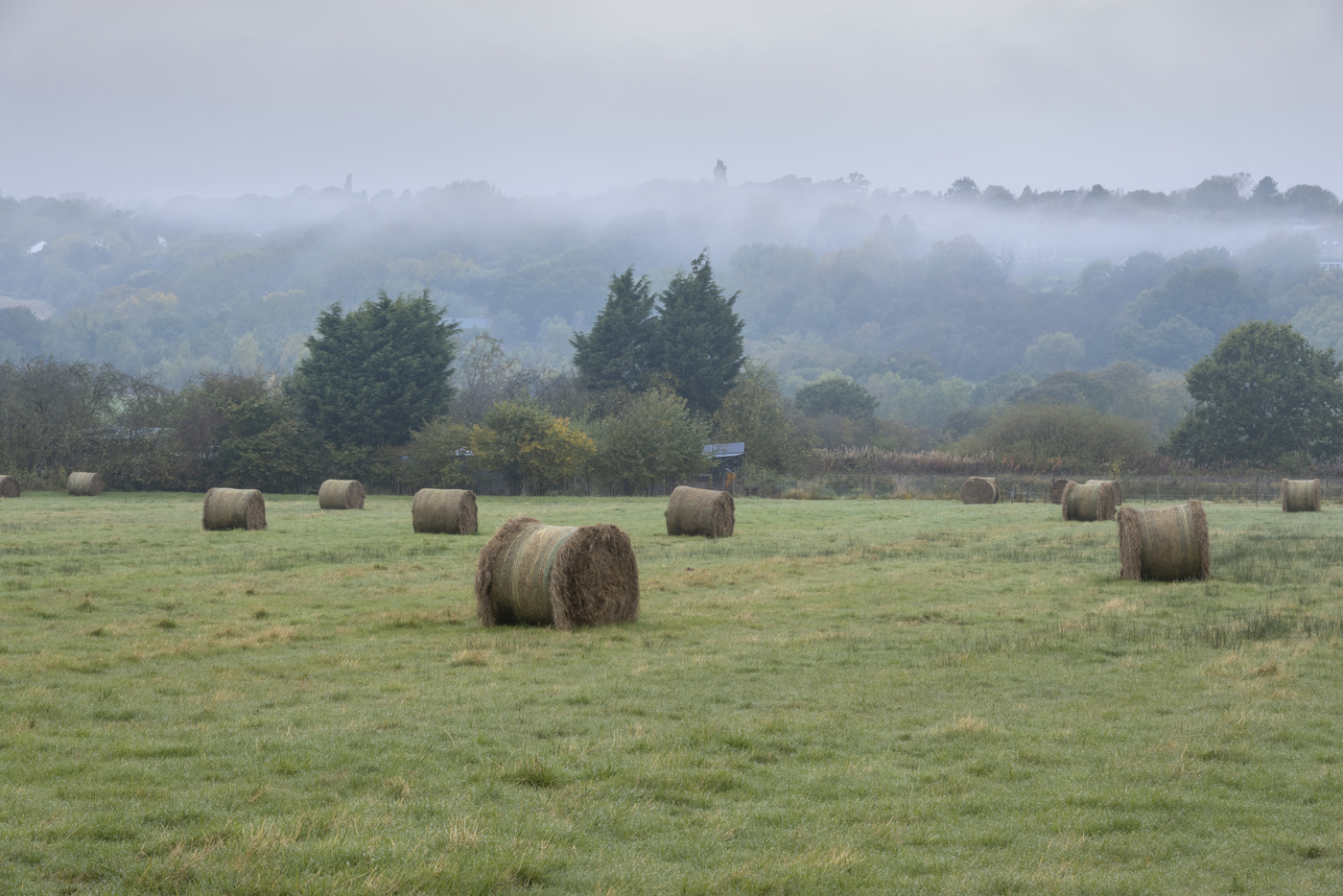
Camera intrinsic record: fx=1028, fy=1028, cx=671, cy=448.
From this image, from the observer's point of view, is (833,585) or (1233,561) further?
(1233,561)

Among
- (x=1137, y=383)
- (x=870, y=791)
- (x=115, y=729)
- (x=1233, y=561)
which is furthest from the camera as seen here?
(x=1137, y=383)

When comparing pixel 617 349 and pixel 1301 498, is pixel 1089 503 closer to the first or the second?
pixel 1301 498

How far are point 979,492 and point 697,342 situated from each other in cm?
3458

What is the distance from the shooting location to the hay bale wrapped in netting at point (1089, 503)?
106 ft

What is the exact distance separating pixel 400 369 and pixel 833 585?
4870cm

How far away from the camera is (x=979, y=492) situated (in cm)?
4684

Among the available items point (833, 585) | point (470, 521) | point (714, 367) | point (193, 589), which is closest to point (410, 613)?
point (193, 589)

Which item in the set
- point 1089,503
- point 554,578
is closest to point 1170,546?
point 554,578

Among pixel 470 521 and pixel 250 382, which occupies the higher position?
pixel 250 382

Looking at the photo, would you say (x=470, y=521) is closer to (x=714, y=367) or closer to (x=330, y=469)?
(x=330, y=469)

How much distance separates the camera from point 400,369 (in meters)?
61.9

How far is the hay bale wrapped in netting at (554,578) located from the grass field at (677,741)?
0.44 meters

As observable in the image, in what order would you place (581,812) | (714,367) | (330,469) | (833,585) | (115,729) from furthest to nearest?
(714,367), (330,469), (833,585), (115,729), (581,812)

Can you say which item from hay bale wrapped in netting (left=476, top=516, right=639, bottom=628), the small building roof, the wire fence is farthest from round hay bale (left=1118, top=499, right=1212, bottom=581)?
the small building roof
